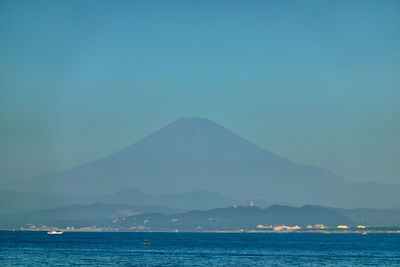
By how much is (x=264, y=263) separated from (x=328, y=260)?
14.7 metres

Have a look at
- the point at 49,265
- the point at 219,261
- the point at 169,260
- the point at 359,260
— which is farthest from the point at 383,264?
the point at 49,265

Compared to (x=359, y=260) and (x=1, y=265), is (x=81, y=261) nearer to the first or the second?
(x=1, y=265)

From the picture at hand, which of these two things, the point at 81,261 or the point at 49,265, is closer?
the point at 49,265

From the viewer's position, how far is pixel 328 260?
129 m

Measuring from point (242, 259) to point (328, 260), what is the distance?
15.6 meters

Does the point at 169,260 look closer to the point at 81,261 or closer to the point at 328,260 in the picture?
the point at 81,261

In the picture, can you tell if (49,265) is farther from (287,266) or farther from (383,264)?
(383,264)

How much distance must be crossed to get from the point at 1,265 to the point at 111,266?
1658 cm

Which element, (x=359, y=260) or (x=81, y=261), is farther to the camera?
(x=359, y=260)

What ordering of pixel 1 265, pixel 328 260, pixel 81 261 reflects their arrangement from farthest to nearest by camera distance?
pixel 328 260, pixel 81 261, pixel 1 265

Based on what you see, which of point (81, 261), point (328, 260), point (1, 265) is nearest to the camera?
point (1, 265)

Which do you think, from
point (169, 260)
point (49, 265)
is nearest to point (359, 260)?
point (169, 260)

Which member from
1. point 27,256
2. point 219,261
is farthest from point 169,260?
point 27,256

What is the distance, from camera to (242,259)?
130m
